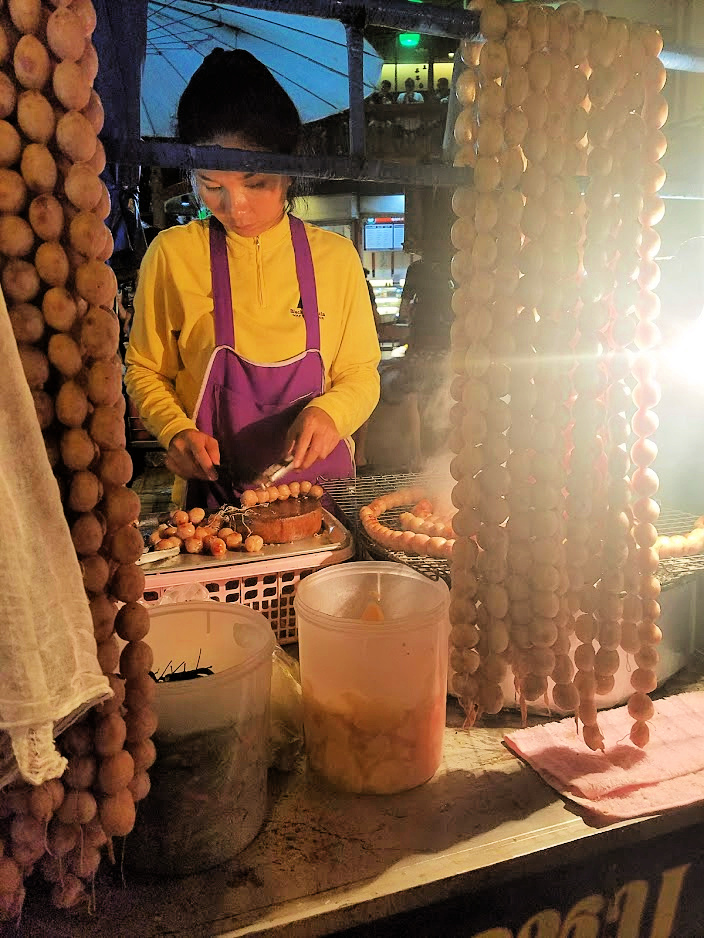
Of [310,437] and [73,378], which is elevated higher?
[73,378]

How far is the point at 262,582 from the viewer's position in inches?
69.6

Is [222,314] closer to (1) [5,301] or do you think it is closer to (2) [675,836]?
(1) [5,301]

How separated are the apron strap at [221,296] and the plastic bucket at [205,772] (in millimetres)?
1674

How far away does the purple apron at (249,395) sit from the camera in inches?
104

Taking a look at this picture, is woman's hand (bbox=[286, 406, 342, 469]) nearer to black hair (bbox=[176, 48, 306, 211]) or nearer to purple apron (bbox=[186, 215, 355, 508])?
purple apron (bbox=[186, 215, 355, 508])

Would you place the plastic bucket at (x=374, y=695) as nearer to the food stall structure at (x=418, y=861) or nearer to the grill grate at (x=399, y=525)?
the food stall structure at (x=418, y=861)

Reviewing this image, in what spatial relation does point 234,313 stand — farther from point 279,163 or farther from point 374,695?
point 374,695

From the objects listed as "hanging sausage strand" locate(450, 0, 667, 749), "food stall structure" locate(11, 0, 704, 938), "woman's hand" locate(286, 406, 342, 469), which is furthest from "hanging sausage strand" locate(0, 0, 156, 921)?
"woman's hand" locate(286, 406, 342, 469)

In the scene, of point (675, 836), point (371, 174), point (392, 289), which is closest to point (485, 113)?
point (371, 174)

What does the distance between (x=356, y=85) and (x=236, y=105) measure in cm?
124

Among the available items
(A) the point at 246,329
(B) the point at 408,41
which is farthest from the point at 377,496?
(B) the point at 408,41

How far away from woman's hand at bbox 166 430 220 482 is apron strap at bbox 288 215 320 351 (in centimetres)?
64

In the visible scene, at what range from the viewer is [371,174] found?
1242mm

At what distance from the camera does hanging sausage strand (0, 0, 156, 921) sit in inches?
33.7
